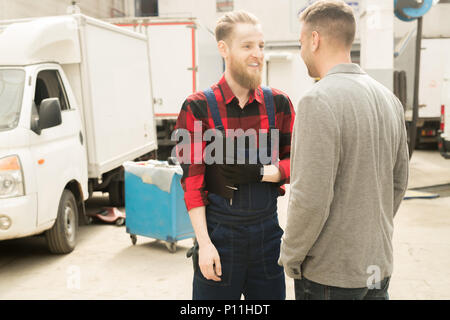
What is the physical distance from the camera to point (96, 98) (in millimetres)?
6914

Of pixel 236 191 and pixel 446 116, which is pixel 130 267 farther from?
pixel 446 116

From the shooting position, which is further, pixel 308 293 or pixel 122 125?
pixel 122 125

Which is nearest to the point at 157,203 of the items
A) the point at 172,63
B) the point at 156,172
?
the point at 156,172

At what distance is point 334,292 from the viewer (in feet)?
6.35

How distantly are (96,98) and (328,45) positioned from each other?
538 centimetres

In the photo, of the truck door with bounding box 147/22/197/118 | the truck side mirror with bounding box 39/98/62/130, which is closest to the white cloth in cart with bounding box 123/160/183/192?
the truck side mirror with bounding box 39/98/62/130

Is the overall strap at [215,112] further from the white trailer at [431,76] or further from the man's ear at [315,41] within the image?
the white trailer at [431,76]

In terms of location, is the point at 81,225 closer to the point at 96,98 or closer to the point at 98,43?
the point at 96,98

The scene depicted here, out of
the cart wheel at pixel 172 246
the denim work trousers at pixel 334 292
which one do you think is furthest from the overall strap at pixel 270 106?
the cart wheel at pixel 172 246

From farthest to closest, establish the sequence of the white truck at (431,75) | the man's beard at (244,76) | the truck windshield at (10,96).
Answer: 1. the white truck at (431,75)
2. the truck windshield at (10,96)
3. the man's beard at (244,76)

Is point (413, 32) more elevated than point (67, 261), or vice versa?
point (413, 32)

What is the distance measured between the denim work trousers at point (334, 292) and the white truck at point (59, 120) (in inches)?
154

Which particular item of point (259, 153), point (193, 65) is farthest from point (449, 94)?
point (259, 153)

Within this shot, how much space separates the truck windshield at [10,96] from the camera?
537cm
